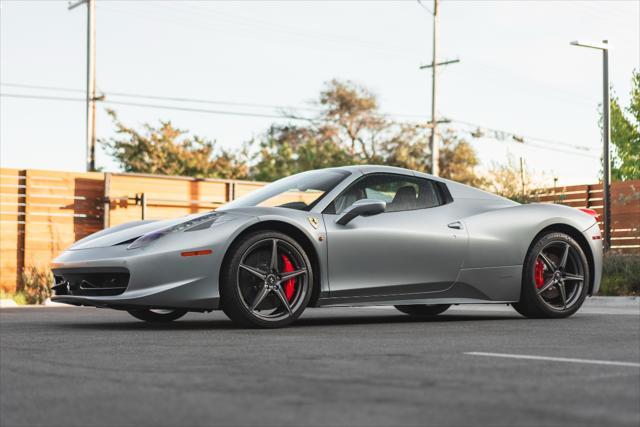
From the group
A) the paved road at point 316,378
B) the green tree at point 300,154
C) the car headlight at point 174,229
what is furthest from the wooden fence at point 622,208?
the green tree at point 300,154

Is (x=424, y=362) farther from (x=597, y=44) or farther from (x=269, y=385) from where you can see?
(x=597, y=44)

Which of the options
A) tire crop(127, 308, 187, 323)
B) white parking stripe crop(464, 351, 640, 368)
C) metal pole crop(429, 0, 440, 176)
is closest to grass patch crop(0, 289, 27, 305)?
tire crop(127, 308, 187, 323)

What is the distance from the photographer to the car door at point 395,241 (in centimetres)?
835

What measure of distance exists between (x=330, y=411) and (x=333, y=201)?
4691 mm

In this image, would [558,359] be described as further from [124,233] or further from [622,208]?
[622,208]

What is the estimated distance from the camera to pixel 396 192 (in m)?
9.03

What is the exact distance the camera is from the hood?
320 inches

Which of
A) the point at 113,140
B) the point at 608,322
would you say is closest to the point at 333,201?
the point at 608,322

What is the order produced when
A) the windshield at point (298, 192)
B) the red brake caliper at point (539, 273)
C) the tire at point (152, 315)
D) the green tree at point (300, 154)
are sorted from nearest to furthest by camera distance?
the windshield at point (298, 192), the tire at point (152, 315), the red brake caliper at point (539, 273), the green tree at point (300, 154)

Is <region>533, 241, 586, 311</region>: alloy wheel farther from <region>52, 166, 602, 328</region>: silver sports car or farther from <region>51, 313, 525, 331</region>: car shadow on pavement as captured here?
<region>51, 313, 525, 331</region>: car shadow on pavement

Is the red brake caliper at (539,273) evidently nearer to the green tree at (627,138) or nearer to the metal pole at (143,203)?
the metal pole at (143,203)

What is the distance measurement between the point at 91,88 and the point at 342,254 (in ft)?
78.3

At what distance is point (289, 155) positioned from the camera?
172 ft

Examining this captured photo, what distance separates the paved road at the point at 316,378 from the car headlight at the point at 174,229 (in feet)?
2.32
